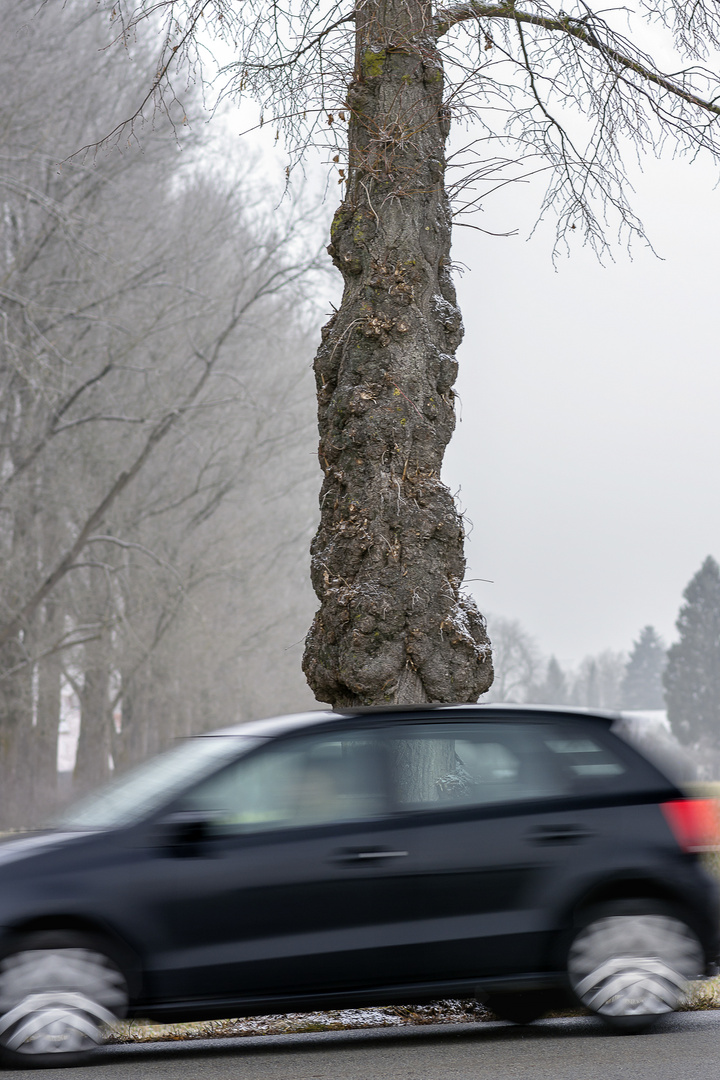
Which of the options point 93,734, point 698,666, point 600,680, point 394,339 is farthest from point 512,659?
point 394,339

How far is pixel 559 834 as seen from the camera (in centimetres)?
634

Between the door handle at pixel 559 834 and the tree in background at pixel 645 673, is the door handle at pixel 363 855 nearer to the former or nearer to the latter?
the door handle at pixel 559 834

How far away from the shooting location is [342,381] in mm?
9117

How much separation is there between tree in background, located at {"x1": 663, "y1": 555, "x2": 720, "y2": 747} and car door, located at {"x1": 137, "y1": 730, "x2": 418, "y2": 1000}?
320ft

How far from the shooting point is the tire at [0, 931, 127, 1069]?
582 cm

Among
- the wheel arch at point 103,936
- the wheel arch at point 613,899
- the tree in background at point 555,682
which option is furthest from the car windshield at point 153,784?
the tree in background at point 555,682

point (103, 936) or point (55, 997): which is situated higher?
point (103, 936)

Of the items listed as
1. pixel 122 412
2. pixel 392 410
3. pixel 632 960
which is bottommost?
pixel 632 960

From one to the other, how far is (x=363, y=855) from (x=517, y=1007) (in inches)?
58.9

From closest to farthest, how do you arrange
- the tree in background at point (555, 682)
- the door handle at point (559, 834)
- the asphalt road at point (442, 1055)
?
the asphalt road at point (442, 1055) < the door handle at point (559, 834) < the tree in background at point (555, 682)

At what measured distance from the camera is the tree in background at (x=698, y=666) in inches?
3949

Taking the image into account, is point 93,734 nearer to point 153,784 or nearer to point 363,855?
point 153,784

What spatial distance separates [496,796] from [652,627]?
532 ft

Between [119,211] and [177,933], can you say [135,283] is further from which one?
[177,933]
